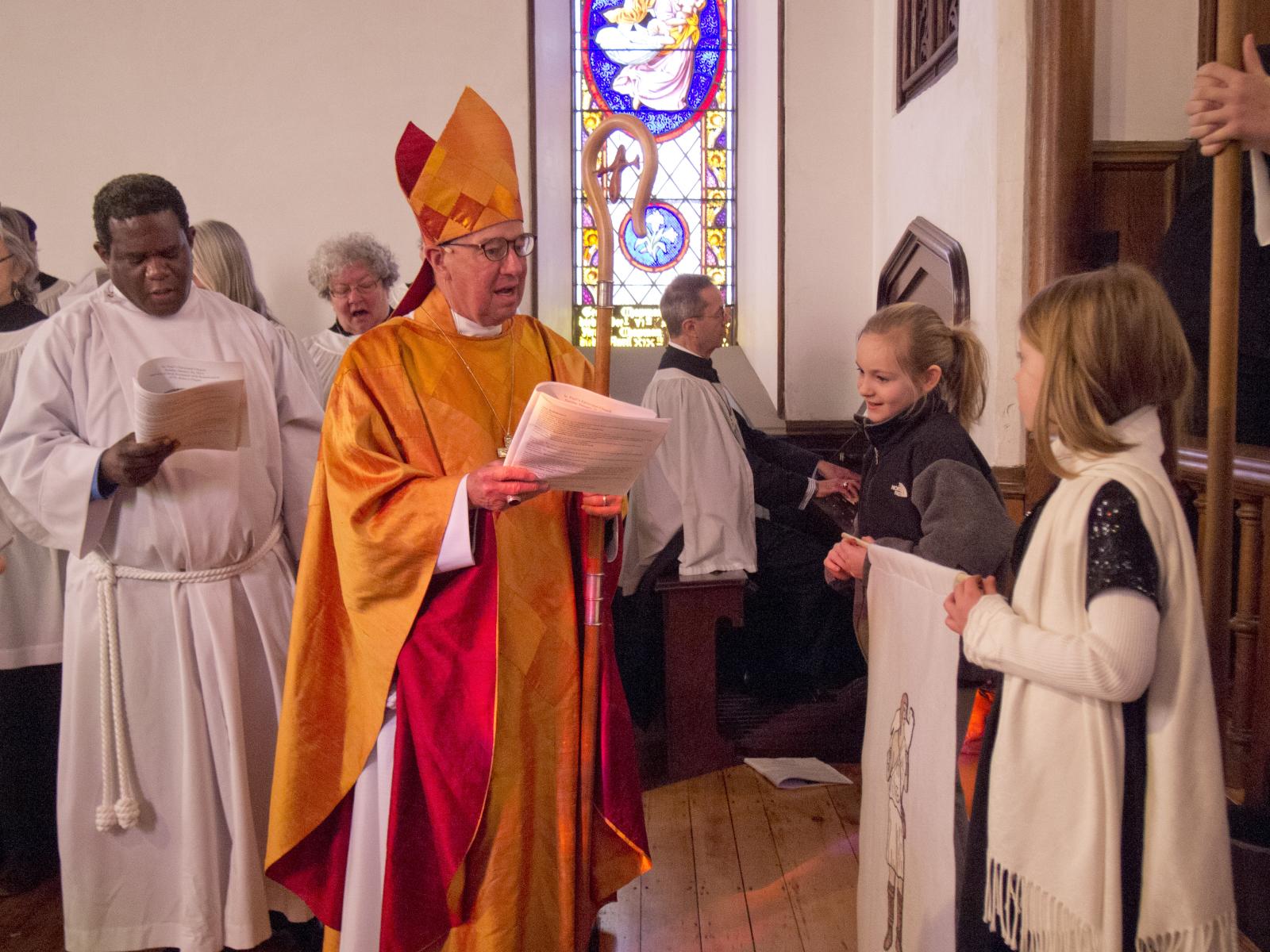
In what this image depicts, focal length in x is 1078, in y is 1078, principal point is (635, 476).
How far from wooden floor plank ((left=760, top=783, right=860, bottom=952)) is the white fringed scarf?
1.30m

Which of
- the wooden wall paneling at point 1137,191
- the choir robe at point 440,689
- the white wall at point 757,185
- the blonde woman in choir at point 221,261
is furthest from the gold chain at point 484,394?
the white wall at point 757,185

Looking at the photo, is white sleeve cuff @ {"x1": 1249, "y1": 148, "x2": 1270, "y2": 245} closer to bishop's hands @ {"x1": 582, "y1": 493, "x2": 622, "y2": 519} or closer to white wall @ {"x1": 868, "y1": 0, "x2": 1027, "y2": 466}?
bishop's hands @ {"x1": 582, "y1": 493, "x2": 622, "y2": 519}

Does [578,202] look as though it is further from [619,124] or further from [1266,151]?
[1266,151]

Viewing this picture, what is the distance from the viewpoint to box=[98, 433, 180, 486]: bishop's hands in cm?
225

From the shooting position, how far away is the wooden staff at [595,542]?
2180mm

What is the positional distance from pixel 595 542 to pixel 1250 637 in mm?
1746

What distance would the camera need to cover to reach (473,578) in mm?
2188

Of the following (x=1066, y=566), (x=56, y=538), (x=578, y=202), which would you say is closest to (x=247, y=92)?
(x=578, y=202)

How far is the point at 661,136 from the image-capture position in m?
6.40

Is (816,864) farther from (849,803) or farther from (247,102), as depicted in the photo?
(247,102)

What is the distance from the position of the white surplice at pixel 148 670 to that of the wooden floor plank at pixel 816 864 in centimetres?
136

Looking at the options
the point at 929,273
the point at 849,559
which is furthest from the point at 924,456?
the point at 929,273

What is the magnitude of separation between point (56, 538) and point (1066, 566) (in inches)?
82.5

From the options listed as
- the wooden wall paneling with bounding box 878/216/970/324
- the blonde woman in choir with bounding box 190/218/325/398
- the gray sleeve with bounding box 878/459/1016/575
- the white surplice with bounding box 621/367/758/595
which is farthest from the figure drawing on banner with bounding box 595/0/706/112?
the gray sleeve with bounding box 878/459/1016/575
